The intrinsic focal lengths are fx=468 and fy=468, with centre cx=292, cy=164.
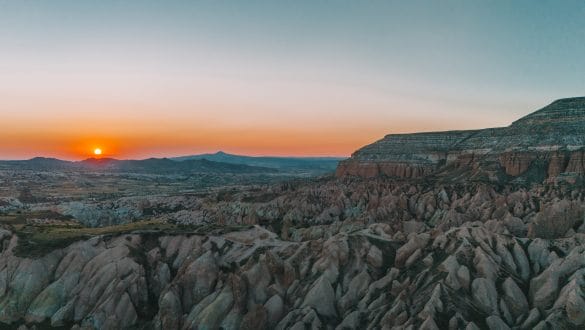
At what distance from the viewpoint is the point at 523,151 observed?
147000mm

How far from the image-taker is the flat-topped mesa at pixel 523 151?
137 meters

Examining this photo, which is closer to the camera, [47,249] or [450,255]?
[450,255]

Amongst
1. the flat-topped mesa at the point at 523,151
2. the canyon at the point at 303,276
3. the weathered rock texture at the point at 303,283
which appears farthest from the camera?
the flat-topped mesa at the point at 523,151

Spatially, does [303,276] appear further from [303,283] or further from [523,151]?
[523,151]

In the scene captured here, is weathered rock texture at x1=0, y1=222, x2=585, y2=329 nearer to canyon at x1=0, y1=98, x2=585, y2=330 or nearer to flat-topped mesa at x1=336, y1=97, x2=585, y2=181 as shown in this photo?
canyon at x1=0, y1=98, x2=585, y2=330

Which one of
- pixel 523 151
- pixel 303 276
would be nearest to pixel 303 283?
pixel 303 276

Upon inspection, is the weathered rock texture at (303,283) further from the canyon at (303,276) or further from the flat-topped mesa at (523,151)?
the flat-topped mesa at (523,151)

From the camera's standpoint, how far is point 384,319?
45312 mm

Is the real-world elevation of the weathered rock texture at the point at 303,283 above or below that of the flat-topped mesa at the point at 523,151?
below

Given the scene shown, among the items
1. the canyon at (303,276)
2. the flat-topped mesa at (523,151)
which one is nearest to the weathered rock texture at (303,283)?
the canyon at (303,276)

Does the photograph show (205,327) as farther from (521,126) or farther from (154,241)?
(521,126)

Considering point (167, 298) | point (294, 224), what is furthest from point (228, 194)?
point (167, 298)

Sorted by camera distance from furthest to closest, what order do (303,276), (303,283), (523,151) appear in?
1. (523,151)
2. (303,276)
3. (303,283)

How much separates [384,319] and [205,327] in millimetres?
19595
